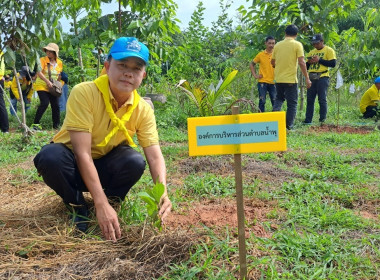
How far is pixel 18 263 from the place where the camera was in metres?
1.70

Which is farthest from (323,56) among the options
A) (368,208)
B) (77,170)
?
(77,170)

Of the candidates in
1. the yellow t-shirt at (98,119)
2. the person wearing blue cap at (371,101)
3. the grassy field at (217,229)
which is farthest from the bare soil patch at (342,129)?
the yellow t-shirt at (98,119)

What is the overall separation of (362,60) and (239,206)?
4.65 m

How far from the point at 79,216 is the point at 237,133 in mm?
1096

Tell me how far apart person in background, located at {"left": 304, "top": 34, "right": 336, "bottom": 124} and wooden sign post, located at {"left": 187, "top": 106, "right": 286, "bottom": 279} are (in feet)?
16.0

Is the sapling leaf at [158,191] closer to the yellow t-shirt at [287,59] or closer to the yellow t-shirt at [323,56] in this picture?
the yellow t-shirt at [287,59]

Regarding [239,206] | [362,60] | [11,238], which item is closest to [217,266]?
[239,206]

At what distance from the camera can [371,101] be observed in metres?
7.16

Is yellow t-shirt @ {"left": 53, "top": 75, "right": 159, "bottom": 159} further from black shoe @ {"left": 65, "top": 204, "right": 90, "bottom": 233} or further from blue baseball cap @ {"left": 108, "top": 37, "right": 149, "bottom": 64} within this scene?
black shoe @ {"left": 65, "top": 204, "right": 90, "bottom": 233}

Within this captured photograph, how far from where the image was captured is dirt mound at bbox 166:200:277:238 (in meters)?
2.09

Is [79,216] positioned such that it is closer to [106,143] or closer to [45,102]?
[106,143]

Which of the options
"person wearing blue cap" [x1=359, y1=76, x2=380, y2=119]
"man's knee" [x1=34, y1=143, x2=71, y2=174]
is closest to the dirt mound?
"man's knee" [x1=34, y1=143, x2=71, y2=174]

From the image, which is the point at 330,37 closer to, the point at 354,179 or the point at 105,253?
the point at 354,179

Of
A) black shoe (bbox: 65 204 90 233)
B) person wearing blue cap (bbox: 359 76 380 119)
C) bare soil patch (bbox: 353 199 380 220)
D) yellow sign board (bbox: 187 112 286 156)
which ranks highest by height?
person wearing blue cap (bbox: 359 76 380 119)
